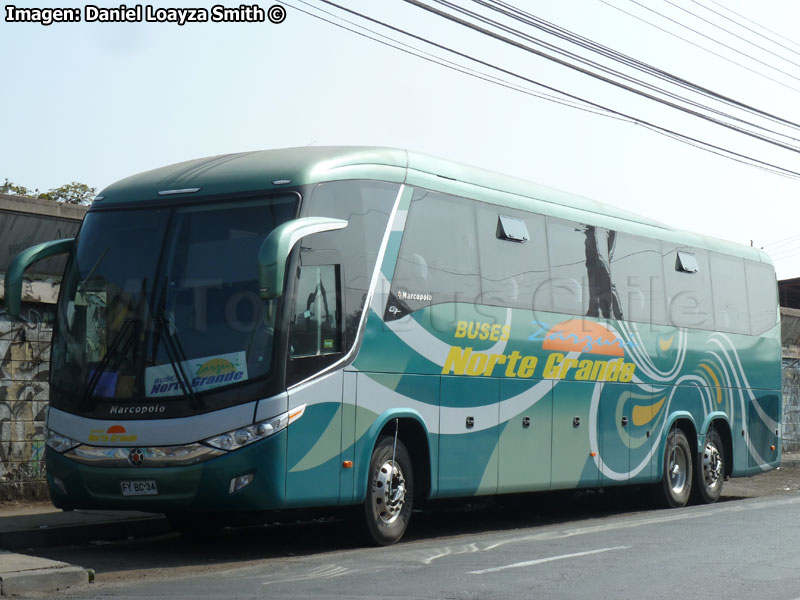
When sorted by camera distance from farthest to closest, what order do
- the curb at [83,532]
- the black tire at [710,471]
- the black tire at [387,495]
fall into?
the black tire at [710,471] < the black tire at [387,495] < the curb at [83,532]

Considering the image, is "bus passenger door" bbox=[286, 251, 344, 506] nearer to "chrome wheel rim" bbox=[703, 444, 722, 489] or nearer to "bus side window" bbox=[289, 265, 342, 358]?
"bus side window" bbox=[289, 265, 342, 358]

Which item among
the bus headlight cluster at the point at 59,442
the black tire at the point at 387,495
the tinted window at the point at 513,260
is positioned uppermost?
the tinted window at the point at 513,260

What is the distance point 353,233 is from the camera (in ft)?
36.3

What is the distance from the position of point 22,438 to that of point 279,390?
5.32 meters

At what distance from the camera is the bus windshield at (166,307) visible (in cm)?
1030

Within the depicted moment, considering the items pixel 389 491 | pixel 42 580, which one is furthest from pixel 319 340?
pixel 42 580

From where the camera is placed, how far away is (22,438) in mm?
14117

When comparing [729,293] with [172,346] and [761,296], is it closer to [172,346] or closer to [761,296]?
[761,296]

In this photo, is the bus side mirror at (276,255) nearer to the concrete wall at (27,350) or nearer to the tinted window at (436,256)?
the tinted window at (436,256)

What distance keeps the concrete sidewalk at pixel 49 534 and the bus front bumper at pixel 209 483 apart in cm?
106

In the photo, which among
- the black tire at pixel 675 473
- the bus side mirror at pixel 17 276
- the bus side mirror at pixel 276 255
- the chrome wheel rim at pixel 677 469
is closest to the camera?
the bus side mirror at pixel 276 255

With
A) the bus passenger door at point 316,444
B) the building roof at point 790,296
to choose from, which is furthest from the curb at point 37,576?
the building roof at point 790,296

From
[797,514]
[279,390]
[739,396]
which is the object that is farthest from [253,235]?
[739,396]

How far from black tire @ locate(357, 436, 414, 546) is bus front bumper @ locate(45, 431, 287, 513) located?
129 centimetres
